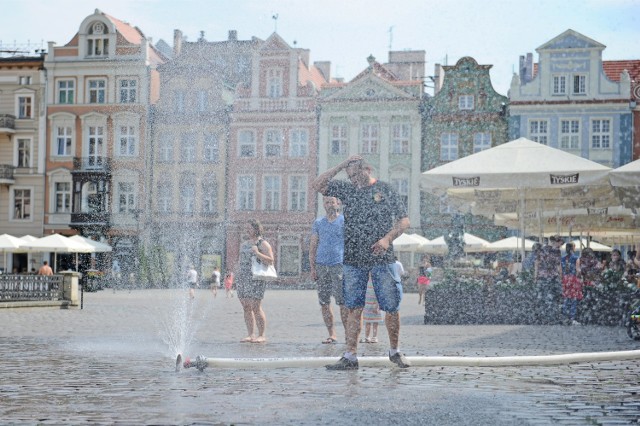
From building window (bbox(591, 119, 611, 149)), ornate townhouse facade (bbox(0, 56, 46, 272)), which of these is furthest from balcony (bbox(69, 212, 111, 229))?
building window (bbox(591, 119, 611, 149))

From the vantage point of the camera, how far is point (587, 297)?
15.3m

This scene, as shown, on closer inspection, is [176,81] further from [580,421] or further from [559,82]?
[580,421]

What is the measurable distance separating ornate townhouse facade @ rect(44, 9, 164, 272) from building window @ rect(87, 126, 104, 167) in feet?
0.18

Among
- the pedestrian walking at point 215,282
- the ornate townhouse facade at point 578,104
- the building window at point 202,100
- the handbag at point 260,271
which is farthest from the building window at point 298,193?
the handbag at point 260,271

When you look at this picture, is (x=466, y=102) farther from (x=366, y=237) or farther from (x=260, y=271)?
(x=366, y=237)

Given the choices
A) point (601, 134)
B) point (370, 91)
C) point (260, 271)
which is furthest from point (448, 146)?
point (260, 271)

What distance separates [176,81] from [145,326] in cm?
3853

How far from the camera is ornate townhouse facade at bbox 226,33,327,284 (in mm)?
51156

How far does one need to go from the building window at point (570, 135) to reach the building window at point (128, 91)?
2291 cm

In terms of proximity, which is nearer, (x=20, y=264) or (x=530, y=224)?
(x=530, y=224)

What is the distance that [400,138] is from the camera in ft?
165

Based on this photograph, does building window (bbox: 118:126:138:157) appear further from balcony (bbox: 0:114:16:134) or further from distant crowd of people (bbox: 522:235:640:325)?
distant crowd of people (bbox: 522:235:640:325)

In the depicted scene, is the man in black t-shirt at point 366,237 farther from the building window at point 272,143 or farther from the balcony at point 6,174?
the balcony at point 6,174

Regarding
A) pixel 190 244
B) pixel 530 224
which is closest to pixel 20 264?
pixel 190 244
